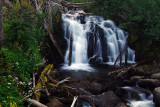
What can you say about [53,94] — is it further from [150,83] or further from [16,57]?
[150,83]

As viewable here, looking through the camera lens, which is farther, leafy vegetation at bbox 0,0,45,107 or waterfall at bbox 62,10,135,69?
waterfall at bbox 62,10,135,69

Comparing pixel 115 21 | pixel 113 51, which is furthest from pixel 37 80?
pixel 115 21

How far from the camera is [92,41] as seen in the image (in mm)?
16078

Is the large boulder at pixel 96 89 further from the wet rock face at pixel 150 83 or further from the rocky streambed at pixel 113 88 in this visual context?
the wet rock face at pixel 150 83

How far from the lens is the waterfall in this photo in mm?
15336

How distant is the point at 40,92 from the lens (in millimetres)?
6508

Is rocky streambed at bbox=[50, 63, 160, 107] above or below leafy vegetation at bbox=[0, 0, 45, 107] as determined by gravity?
below

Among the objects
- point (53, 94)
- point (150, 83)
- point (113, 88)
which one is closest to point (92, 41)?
point (113, 88)

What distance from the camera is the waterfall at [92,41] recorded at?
15336 mm

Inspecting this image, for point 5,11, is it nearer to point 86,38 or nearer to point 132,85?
point 86,38

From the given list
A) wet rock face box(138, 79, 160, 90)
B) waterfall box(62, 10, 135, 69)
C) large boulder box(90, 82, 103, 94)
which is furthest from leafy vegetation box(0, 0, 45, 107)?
wet rock face box(138, 79, 160, 90)

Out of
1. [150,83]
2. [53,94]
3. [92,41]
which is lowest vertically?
[150,83]

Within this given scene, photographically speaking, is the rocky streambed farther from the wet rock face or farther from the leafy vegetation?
the leafy vegetation

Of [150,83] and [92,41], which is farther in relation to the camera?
[92,41]
